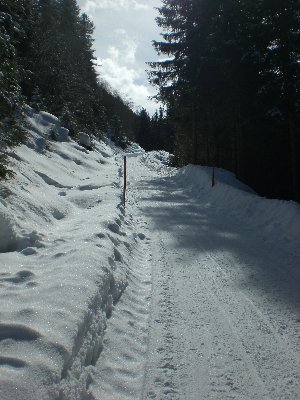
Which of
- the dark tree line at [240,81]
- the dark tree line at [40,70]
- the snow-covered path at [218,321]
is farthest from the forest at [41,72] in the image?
the dark tree line at [240,81]

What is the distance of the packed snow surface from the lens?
3594 mm

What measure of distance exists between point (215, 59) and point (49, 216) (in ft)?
50.1

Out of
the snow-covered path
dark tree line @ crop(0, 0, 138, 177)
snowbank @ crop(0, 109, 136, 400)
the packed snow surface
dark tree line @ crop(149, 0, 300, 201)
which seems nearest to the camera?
snowbank @ crop(0, 109, 136, 400)

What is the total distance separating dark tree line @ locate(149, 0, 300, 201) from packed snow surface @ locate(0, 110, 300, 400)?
350 inches

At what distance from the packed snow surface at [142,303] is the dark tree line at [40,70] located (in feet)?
6.80

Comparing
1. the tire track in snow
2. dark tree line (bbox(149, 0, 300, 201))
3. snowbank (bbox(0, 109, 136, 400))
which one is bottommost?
the tire track in snow

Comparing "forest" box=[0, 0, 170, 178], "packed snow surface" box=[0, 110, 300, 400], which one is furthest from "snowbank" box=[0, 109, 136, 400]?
"forest" box=[0, 0, 170, 178]

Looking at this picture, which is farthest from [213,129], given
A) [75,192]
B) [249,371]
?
[249,371]

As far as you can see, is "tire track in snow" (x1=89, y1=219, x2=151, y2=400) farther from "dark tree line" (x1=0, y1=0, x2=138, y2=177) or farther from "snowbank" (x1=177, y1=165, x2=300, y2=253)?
"snowbank" (x1=177, y1=165, x2=300, y2=253)

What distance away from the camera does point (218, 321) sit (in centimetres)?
508

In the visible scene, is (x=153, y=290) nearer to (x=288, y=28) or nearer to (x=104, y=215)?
(x=104, y=215)

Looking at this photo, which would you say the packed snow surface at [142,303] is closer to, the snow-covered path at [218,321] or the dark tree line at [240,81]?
the snow-covered path at [218,321]

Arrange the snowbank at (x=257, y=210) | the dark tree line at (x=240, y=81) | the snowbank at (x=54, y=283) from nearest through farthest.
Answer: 1. the snowbank at (x=54, y=283)
2. the snowbank at (x=257, y=210)
3. the dark tree line at (x=240, y=81)

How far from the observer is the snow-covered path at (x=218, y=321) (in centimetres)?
373
